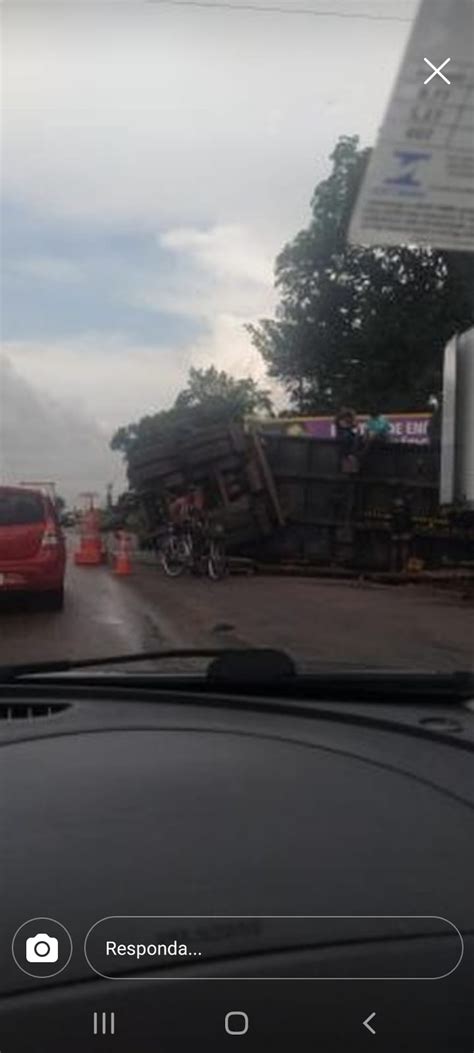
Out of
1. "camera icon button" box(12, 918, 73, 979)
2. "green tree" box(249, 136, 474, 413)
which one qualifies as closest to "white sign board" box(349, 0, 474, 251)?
"green tree" box(249, 136, 474, 413)

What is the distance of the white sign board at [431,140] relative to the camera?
54.3 inches

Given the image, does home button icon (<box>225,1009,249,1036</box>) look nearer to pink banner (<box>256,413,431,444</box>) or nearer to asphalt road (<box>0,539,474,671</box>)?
asphalt road (<box>0,539,474,671</box>)

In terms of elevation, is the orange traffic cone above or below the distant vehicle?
below

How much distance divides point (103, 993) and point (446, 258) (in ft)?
3.22

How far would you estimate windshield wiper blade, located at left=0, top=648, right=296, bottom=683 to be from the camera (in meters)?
1.57

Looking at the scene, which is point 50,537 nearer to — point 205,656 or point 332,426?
point 205,656

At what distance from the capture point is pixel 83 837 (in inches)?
51.8

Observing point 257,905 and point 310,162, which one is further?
point 310,162

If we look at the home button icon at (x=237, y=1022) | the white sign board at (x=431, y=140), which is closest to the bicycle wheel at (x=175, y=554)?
the white sign board at (x=431, y=140)

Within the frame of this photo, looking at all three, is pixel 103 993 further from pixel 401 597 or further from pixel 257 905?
pixel 401 597

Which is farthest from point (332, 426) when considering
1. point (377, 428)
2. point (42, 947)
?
point (42, 947)

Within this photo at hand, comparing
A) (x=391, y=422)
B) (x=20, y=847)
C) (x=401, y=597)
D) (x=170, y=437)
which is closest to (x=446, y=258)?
(x=391, y=422)

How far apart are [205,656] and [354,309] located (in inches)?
21.6

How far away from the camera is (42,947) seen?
1251mm
